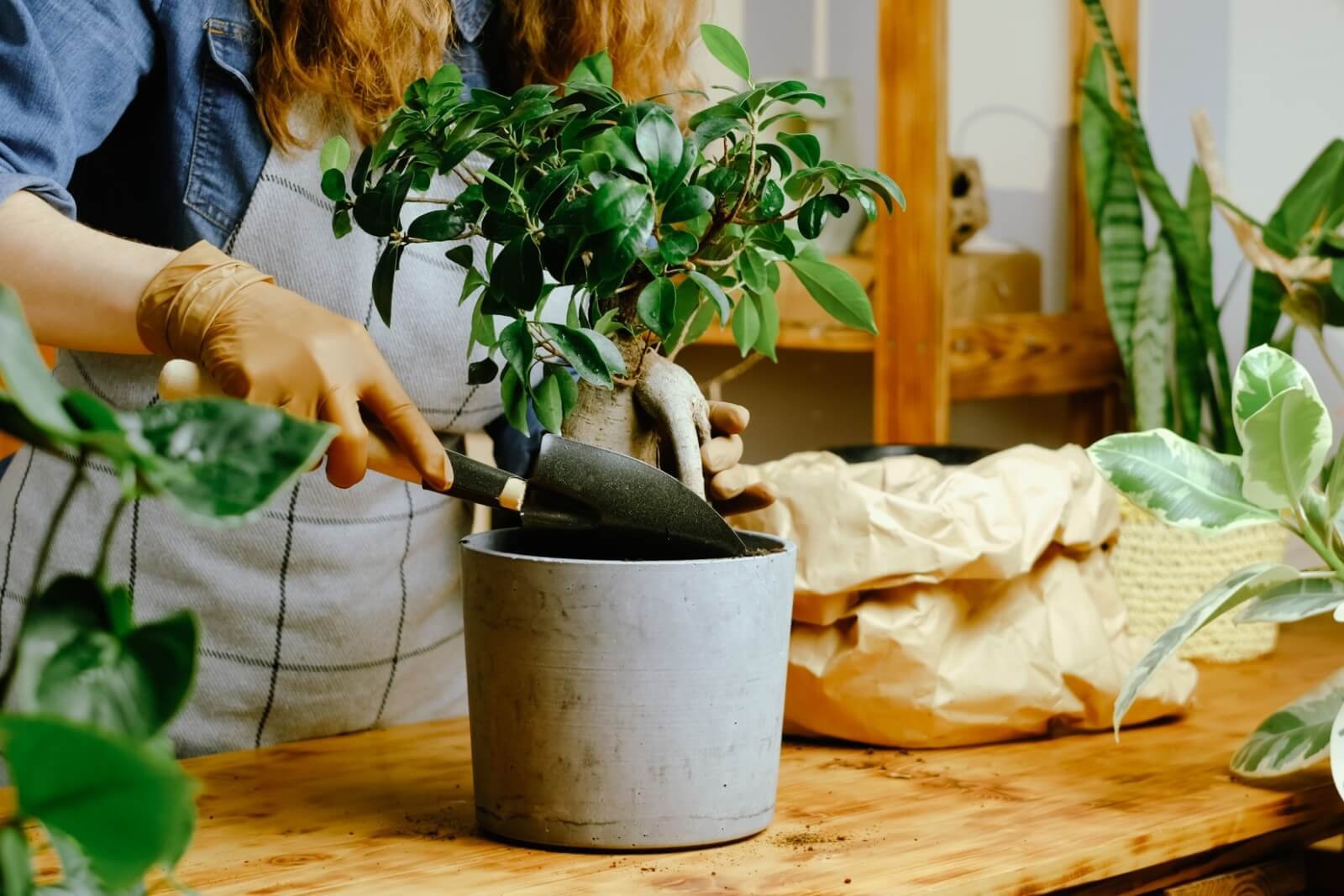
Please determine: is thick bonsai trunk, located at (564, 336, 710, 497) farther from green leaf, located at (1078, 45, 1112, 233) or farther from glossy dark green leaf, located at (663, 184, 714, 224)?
green leaf, located at (1078, 45, 1112, 233)

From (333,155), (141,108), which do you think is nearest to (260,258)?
(141,108)

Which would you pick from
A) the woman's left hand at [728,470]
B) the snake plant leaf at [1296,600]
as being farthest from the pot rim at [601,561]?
the snake plant leaf at [1296,600]

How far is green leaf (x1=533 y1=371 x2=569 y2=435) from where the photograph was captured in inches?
32.3

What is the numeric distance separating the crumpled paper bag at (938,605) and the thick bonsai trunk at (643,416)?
0.20 meters

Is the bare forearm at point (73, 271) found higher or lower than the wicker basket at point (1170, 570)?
higher

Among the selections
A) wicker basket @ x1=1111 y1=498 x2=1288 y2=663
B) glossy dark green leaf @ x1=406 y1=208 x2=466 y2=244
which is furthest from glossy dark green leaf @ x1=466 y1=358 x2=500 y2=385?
wicker basket @ x1=1111 y1=498 x2=1288 y2=663

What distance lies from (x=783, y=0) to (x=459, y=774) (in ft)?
5.14

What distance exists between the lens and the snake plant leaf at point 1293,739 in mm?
919

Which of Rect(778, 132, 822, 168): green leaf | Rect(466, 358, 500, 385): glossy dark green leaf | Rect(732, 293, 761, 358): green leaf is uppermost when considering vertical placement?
Rect(778, 132, 822, 168): green leaf

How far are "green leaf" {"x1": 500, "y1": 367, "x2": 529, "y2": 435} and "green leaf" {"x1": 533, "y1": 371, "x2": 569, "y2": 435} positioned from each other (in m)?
0.01

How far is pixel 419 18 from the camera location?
1.05m

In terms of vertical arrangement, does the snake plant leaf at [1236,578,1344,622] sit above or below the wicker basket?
above

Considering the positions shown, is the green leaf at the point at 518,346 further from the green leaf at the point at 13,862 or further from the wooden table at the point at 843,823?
the green leaf at the point at 13,862

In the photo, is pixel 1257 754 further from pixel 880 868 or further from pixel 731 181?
pixel 731 181
